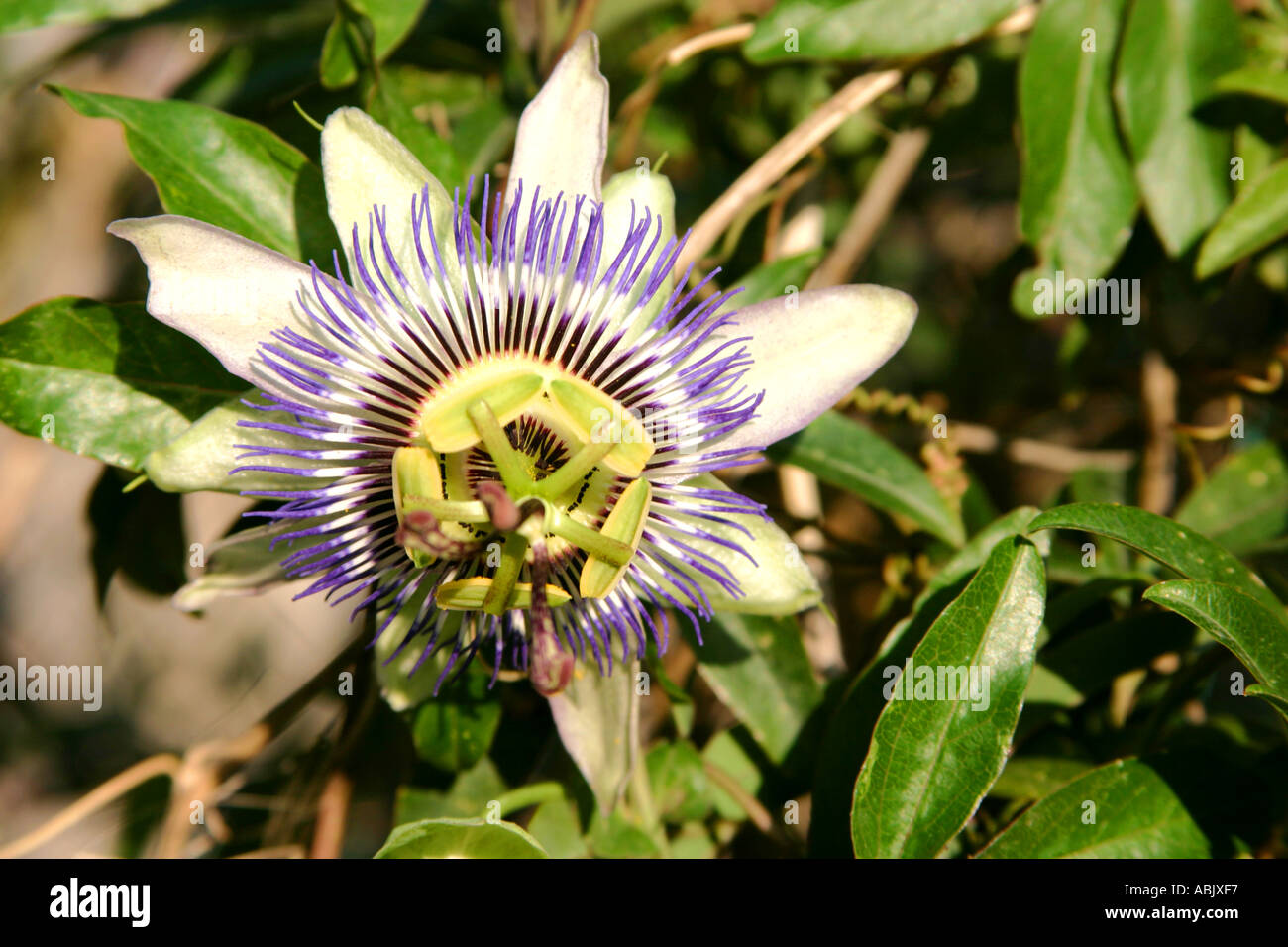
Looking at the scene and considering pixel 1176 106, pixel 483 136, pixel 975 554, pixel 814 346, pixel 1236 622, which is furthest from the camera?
pixel 483 136

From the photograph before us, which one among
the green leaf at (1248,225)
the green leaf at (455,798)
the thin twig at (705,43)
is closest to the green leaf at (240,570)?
the green leaf at (455,798)

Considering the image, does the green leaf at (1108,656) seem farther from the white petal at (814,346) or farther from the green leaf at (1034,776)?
the white petal at (814,346)

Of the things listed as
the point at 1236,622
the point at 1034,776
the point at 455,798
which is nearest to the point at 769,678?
the point at 1034,776

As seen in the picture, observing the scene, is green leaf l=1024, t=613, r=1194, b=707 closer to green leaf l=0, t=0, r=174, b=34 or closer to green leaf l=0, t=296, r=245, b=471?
green leaf l=0, t=296, r=245, b=471

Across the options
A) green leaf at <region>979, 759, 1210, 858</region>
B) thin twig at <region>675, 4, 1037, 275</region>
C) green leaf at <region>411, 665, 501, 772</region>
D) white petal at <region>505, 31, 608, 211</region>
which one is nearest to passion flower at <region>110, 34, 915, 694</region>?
white petal at <region>505, 31, 608, 211</region>

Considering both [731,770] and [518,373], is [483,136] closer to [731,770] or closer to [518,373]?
[518,373]

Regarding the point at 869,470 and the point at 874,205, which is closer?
the point at 869,470
